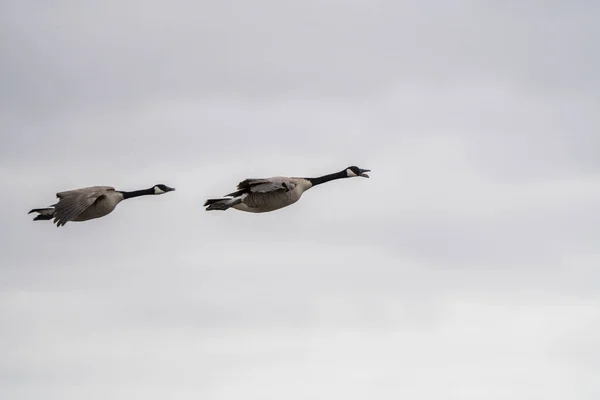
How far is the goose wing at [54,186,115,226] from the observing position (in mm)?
48625

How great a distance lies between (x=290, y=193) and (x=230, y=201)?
1.92 meters

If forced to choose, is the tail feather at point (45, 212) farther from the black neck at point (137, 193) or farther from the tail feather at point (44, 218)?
the black neck at point (137, 193)

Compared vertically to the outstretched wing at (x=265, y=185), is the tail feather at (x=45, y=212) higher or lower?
lower

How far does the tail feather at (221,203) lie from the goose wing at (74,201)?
3790 millimetres

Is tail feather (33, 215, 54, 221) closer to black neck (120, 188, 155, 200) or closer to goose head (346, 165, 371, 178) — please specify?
black neck (120, 188, 155, 200)

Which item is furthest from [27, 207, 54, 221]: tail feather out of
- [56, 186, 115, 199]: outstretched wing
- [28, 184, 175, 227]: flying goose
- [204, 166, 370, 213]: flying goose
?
[204, 166, 370, 213]: flying goose

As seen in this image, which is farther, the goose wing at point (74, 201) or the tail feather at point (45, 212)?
the tail feather at point (45, 212)

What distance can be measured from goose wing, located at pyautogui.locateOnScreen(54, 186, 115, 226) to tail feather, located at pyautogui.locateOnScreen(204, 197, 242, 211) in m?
3.79

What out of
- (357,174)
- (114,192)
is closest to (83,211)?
(114,192)

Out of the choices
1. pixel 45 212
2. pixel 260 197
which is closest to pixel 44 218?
pixel 45 212

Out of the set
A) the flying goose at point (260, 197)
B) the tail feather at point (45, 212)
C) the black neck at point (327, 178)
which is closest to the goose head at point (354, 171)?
the black neck at point (327, 178)

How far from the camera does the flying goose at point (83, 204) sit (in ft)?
161

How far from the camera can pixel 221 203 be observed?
162 feet

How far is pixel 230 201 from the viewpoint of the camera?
49.2 metres
